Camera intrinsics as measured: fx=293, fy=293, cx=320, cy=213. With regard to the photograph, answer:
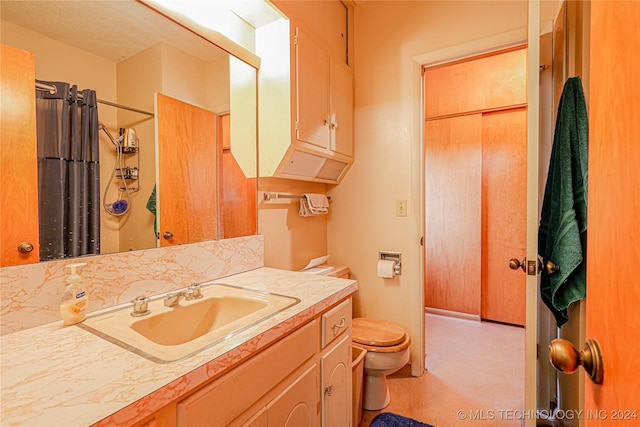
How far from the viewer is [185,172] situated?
1.32 meters

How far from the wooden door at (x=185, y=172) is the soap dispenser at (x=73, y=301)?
343 millimetres

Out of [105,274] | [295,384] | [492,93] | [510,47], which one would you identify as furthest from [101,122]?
[492,93]

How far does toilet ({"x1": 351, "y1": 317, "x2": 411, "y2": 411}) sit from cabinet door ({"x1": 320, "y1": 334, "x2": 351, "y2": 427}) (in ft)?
1.13

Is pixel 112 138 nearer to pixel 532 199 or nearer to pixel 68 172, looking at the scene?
pixel 68 172

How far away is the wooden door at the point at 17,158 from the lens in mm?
812

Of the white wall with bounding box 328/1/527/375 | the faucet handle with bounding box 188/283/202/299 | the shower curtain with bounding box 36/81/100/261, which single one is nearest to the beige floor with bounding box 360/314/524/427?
the white wall with bounding box 328/1/527/375

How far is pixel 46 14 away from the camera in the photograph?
897mm

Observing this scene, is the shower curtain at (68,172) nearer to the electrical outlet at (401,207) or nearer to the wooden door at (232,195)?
the wooden door at (232,195)

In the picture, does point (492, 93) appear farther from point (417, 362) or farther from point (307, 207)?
point (417, 362)

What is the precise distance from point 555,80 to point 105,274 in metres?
2.14

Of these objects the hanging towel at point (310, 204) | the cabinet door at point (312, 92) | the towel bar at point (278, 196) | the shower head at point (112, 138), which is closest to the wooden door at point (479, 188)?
the cabinet door at point (312, 92)

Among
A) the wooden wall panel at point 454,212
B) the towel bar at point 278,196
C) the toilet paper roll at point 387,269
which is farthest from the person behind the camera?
the wooden wall panel at point 454,212

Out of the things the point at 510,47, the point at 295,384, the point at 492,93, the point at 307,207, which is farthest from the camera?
the point at 492,93

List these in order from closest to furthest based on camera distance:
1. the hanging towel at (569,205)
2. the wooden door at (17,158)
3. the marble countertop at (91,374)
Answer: the marble countertop at (91,374) < the wooden door at (17,158) < the hanging towel at (569,205)
